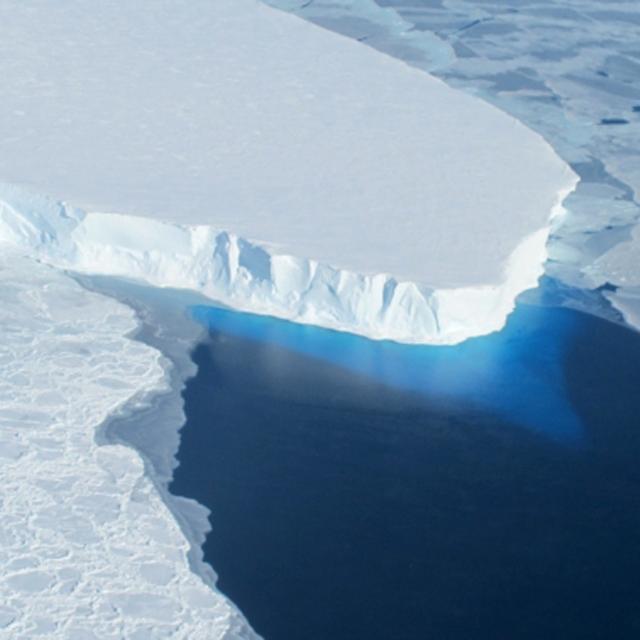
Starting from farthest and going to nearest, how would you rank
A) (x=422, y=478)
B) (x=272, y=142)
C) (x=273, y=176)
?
(x=272, y=142) < (x=273, y=176) < (x=422, y=478)

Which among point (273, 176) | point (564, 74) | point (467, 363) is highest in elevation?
point (273, 176)

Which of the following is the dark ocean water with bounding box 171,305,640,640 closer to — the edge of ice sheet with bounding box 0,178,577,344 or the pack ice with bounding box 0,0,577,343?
the edge of ice sheet with bounding box 0,178,577,344

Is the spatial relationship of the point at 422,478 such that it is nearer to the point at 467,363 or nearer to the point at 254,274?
the point at 467,363

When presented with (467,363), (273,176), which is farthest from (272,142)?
(467,363)

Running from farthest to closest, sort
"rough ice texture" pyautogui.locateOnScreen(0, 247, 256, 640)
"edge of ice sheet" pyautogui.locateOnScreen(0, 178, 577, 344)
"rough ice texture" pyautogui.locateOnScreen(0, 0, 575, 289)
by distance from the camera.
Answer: "rough ice texture" pyautogui.locateOnScreen(0, 0, 575, 289)
"edge of ice sheet" pyautogui.locateOnScreen(0, 178, 577, 344)
"rough ice texture" pyautogui.locateOnScreen(0, 247, 256, 640)

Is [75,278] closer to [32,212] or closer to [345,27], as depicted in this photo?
[32,212]

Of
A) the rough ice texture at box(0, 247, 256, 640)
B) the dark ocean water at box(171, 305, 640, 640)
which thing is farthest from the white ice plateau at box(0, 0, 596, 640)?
the dark ocean water at box(171, 305, 640, 640)

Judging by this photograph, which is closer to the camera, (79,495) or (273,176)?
(79,495)

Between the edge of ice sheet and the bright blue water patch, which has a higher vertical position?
the edge of ice sheet

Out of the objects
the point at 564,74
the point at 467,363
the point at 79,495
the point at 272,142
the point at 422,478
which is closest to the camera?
the point at 79,495
